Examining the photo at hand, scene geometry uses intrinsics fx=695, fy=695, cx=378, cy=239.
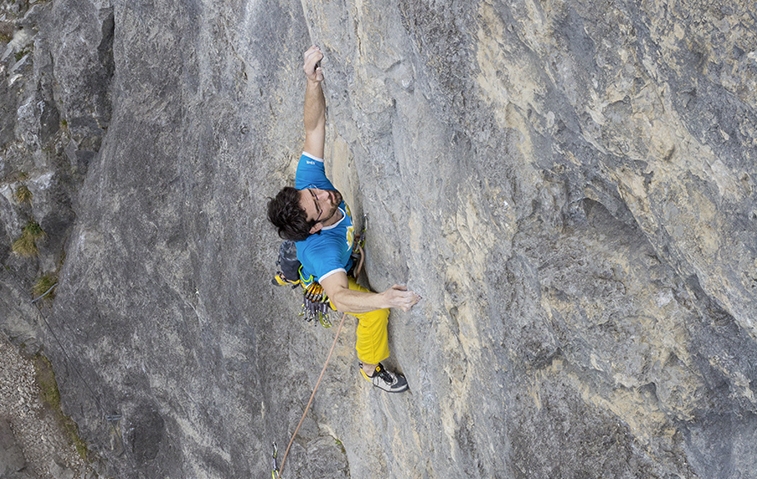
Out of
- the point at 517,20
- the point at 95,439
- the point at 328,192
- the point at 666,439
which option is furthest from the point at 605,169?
the point at 95,439

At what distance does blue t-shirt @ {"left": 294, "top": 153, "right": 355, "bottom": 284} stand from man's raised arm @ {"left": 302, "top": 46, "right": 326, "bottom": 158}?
0.32 ft

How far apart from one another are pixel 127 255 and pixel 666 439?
23.8 feet

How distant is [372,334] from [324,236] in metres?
0.93

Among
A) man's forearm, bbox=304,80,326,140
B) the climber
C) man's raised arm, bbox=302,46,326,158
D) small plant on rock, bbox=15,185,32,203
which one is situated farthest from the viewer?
small plant on rock, bbox=15,185,32,203

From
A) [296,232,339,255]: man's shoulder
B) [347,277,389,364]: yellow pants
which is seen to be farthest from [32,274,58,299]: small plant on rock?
[296,232,339,255]: man's shoulder

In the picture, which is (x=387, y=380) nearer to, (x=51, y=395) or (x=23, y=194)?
(x=23, y=194)

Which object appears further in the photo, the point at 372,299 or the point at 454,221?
the point at 372,299

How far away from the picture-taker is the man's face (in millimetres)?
4613

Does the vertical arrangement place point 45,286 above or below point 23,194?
below

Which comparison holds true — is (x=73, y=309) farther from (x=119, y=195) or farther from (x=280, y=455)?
(x=280, y=455)

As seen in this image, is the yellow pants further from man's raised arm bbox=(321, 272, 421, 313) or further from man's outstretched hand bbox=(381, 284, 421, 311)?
man's outstretched hand bbox=(381, 284, 421, 311)

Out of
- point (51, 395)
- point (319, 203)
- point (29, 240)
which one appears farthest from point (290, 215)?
point (51, 395)

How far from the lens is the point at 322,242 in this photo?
188 inches

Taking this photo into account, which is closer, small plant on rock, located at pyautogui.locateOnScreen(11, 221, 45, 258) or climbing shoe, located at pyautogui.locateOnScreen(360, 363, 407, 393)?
climbing shoe, located at pyautogui.locateOnScreen(360, 363, 407, 393)
